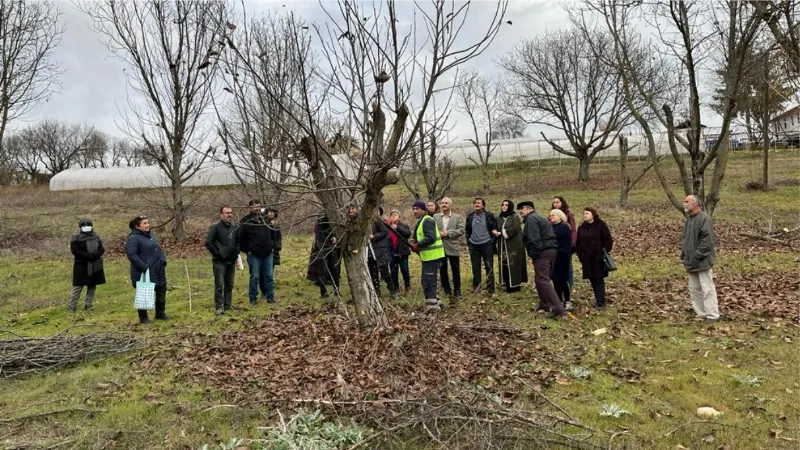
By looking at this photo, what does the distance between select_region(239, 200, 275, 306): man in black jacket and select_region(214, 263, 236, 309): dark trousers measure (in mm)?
433

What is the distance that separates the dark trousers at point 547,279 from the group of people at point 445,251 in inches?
0.6

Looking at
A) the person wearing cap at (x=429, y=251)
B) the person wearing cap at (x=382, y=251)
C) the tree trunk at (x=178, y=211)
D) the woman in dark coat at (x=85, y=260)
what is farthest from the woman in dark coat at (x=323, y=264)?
the tree trunk at (x=178, y=211)

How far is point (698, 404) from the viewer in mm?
4691

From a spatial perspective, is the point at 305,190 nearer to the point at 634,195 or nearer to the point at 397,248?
the point at 397,248

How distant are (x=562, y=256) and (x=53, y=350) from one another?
714 cm

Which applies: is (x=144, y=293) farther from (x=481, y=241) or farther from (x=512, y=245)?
(x=512, y=245)

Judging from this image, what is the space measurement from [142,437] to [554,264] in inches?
244

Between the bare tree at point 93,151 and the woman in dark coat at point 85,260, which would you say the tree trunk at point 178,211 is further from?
the bare tree at point 93,151

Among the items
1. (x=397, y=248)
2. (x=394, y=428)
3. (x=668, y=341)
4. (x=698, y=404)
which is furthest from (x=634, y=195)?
(x=394, y=428)

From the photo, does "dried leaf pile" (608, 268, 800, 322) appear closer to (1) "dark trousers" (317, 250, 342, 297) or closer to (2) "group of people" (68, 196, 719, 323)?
(2) "group of people" (68, 196, 719, 323)

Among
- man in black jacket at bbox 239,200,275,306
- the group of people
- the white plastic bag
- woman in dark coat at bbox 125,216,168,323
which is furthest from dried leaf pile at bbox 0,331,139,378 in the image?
man in black jacket at bbox 239,200,275,306

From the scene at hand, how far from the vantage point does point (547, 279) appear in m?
7.82

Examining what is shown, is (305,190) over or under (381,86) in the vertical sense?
under

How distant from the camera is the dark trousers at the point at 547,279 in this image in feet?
25.4
